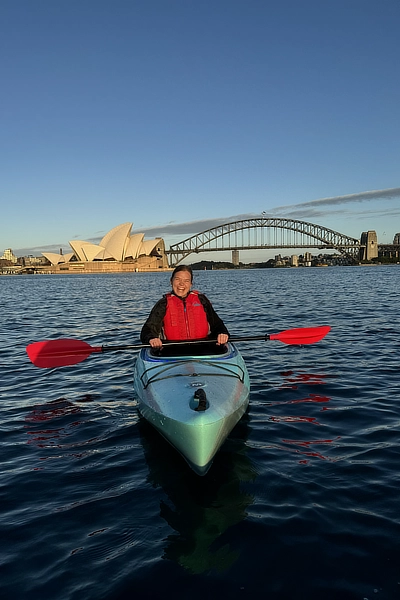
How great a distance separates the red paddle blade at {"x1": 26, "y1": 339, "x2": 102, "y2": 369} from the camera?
7383mm

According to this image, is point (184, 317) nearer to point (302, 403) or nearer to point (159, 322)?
point (159, 322)

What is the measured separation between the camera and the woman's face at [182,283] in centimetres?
652

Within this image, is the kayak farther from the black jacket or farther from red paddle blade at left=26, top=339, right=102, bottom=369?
red paddle blade at left=26, top=339, right=102, bottom=369

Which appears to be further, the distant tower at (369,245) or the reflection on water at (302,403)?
the distant tower at (369,245)

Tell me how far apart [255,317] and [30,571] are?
47.9ft

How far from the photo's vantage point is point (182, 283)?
6520 millimetres

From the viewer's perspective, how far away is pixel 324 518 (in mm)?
3643

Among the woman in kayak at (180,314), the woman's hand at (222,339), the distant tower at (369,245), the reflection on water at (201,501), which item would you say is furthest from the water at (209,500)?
the distant tower at (369,245)

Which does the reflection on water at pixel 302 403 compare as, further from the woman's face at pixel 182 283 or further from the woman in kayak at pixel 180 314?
the woman's face at pixel 182 283

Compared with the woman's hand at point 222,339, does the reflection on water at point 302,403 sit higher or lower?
lower

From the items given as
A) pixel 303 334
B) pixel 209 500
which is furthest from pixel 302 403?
pixel 209 500

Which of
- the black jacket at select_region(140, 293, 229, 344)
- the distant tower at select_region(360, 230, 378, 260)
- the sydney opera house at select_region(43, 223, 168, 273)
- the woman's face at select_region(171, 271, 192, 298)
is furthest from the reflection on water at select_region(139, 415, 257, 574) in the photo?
the distant tower at select_region(360, 230, 378, 260)

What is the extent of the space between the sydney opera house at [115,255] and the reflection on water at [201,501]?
107 m

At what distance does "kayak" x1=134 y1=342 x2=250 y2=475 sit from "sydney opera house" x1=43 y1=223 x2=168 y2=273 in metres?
106
